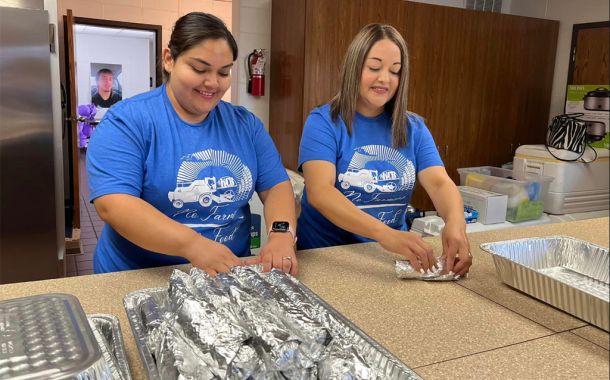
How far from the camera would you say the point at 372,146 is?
1471mm

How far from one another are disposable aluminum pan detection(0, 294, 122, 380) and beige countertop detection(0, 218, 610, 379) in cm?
14

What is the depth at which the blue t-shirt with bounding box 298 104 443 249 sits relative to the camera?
1438 mm

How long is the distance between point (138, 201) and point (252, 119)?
412mm

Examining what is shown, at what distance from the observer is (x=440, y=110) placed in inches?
132

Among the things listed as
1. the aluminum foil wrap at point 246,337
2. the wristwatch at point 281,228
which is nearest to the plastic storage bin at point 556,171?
the wristwatch at point 281,228

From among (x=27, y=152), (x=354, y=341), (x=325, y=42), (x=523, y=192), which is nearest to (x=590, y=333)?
(x=354, y=341)

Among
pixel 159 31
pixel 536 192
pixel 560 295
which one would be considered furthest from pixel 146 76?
pixel 560 295

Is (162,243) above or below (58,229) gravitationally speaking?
above

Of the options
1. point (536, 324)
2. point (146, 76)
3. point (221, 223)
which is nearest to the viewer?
point (536, 324)

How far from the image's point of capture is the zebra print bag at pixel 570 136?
8.77 ft

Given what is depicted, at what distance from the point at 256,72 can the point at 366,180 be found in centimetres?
180

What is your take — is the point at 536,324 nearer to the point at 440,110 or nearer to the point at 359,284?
the point at 359,284

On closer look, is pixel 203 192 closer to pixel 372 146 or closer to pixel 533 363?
pixel 372 146

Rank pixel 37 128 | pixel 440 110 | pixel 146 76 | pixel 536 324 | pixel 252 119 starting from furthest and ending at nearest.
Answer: pixel 146 76 → pixel 440 110 → pixel 37 128 → pixel 252 119 → pixel 536 324
